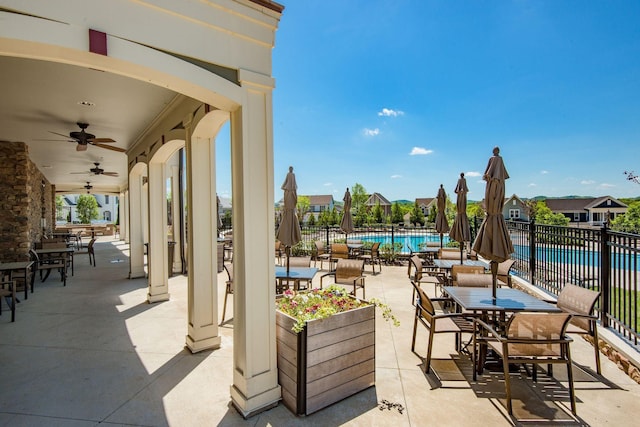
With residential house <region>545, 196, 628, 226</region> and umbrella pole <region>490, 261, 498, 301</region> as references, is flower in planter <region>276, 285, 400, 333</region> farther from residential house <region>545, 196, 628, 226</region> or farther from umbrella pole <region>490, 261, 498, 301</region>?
residential house <region>545, 196, 628, 226</region>

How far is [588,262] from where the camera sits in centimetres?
412

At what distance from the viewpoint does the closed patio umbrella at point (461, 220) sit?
627 centimetres

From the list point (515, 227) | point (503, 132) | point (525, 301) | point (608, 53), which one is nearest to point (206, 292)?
point (525, 301)

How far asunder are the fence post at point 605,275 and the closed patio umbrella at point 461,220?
2.35 meters

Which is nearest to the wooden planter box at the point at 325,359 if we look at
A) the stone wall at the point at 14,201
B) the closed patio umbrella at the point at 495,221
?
the closed patio umbrella at the point at 495,221

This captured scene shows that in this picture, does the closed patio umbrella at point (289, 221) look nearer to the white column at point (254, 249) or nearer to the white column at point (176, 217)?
the white column at point (254, 249)

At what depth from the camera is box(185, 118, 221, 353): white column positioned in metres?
3.60

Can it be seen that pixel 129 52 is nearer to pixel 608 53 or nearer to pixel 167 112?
pixel 167 112

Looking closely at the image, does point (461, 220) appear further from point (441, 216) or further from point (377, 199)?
point (377, 199)

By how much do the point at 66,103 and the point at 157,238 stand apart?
2.68 meters

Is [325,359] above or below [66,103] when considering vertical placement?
below

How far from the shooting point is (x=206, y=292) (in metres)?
3.72

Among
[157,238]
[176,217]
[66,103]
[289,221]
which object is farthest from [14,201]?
[289,221]

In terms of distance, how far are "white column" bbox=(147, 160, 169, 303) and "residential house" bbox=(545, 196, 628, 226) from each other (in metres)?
48.5
